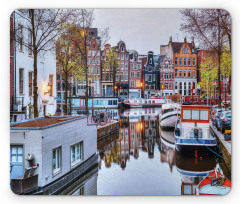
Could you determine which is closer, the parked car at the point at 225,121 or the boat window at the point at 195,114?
the parked car at the point at 225,121

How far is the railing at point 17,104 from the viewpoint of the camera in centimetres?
604

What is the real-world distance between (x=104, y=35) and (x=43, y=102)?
190 cm

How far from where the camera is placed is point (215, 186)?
5719mm

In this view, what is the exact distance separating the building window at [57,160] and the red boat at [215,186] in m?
2.49

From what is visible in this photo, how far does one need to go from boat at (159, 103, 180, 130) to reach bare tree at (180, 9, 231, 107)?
1.33m

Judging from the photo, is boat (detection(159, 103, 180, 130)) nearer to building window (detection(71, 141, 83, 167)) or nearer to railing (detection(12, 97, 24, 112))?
building window (detection(71, 141, 83, 167))

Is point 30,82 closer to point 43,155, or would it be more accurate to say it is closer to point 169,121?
point 43,155

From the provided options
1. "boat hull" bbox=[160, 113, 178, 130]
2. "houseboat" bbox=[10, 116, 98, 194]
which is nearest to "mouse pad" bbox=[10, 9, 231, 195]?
"houseboat" bbox=[10, 116, 98, 194]

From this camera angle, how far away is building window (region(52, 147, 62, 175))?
5.66 metres

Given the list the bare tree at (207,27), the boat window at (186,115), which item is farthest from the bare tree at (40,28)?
the boat window at (186,115)

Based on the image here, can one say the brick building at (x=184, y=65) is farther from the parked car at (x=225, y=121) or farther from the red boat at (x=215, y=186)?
the red boat at (x=215, y=186)

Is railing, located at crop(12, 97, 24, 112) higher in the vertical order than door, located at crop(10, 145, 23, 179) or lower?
higher

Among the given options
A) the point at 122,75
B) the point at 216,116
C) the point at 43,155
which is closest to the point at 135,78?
the point at 122,75

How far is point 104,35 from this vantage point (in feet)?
22.2
